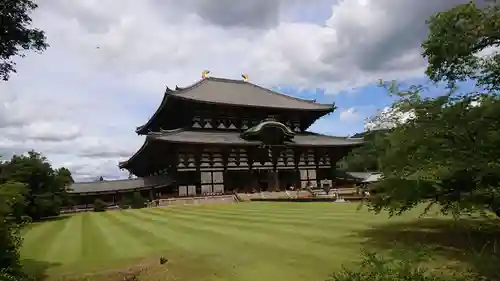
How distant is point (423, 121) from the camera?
10.2 meters

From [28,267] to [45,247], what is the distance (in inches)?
158

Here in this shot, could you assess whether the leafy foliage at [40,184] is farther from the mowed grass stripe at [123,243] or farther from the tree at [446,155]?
the tree at [446,155]

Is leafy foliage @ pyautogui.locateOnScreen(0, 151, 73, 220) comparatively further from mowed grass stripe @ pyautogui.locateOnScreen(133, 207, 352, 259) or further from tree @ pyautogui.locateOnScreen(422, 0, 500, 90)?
tree @ pyautogui.locateOnScreen(422, 0, 500, 90)

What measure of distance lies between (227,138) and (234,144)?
189 centimetres

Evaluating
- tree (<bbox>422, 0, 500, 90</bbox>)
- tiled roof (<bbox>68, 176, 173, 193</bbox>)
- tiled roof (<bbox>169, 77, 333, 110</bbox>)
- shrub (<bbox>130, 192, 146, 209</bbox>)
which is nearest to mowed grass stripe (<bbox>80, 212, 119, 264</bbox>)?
tree (<bbox>422, 0, 500, 90</bbox>)

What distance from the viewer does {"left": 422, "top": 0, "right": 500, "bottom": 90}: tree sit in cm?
905

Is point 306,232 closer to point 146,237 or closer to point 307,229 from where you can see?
point 307,229

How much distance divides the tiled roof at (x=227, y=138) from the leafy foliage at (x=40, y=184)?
404 inches

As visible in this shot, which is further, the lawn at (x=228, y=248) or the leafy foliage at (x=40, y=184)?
the leafy foliage at (x=40, y=184)

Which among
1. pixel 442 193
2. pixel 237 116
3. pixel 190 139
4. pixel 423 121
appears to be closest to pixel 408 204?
pixel 442 193

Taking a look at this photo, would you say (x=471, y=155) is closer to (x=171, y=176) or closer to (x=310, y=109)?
(x=171, y=176)

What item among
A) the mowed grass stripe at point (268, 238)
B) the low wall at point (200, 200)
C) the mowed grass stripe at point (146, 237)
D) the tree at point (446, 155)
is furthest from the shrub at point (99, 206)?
the tree at point (446, 155)

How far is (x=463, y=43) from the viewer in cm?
952

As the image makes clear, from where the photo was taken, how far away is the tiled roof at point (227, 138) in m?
38.8
